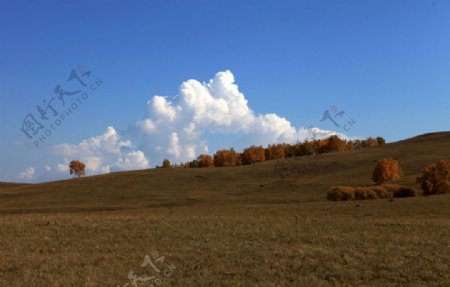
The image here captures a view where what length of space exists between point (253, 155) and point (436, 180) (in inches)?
3997

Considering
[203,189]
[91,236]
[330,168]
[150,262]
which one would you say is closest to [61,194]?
[203,189]

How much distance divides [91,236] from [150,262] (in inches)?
310

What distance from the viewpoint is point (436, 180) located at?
6775cm

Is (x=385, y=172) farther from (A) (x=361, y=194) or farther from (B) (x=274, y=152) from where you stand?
(B) (x=274, y=152)

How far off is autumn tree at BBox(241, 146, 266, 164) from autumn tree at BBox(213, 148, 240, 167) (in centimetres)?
247

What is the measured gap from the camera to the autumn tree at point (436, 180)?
220ft

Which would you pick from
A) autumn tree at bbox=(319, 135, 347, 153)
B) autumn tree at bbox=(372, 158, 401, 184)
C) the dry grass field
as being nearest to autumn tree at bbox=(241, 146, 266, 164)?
autumn tree at bbox=(319, 135, 347, 153)

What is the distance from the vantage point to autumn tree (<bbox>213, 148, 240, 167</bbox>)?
167375 mm

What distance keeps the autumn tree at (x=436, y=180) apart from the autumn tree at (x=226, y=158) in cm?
10039

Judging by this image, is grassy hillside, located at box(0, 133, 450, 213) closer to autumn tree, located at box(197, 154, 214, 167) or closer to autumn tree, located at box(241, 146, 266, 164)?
autumn tree, located at box(241, 146, 266, 164)

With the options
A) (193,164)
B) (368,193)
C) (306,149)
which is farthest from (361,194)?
(193,164)

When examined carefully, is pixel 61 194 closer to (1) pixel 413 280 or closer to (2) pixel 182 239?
(2) pixel 182 239

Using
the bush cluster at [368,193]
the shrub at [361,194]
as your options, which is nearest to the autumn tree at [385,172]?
the bush cluster at [368,193]

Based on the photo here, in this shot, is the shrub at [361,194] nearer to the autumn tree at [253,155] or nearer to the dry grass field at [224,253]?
the dry grass field at [224,253]
